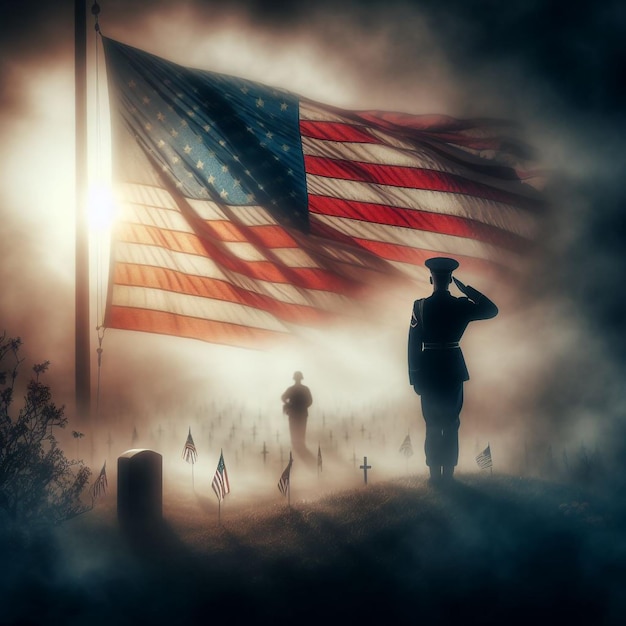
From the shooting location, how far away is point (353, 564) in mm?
7410

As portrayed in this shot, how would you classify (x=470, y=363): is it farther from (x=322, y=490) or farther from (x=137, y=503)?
(x=137, y=503)

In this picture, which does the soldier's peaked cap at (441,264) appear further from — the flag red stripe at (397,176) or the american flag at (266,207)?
the flag red stripe at (397,176)

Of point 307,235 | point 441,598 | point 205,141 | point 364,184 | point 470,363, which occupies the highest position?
point 205,141

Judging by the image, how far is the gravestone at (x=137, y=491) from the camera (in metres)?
8.24

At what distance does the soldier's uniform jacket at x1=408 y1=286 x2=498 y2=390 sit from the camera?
8.25 meters

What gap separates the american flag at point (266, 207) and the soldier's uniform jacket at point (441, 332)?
1476mm

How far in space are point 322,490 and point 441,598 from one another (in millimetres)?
3238

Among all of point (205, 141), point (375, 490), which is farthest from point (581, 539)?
point (205, 141)

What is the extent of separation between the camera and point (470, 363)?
13.9 m

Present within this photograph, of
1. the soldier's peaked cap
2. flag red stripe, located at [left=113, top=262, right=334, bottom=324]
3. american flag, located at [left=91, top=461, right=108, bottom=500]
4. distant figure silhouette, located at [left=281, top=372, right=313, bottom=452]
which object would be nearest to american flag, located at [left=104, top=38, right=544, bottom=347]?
flag red stripe, located at [left=113, top=262, right=334, bottom=324]

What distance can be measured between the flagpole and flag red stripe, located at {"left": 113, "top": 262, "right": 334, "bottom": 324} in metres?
0.55

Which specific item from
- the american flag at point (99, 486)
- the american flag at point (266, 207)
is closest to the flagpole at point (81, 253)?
the american flag at point (266, 207)

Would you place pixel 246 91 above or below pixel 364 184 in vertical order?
above

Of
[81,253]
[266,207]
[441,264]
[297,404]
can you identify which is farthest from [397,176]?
[297,404]
